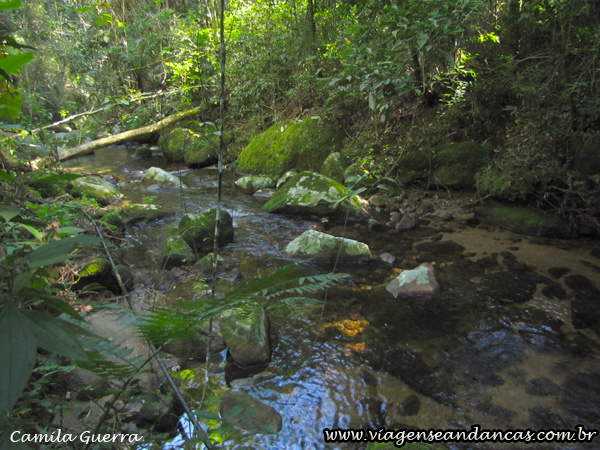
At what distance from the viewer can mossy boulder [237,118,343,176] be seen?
8.01 m

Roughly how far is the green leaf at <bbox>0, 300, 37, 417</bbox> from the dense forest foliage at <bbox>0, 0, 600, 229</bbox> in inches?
106

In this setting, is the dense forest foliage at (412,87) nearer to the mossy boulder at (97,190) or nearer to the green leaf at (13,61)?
the mossy boulder at (97,190)

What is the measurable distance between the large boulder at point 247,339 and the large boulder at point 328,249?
162 centimetres

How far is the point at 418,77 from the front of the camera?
6.70 m

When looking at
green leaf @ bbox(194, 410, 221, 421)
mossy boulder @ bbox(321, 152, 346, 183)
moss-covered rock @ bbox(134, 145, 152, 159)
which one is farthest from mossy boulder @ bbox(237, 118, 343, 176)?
green leaf @ bbox(194, 410, 221, 421)

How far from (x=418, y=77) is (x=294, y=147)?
3.07m

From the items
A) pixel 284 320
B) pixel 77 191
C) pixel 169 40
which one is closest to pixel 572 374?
pixel 284 320

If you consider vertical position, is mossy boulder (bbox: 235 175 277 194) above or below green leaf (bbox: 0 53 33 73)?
below

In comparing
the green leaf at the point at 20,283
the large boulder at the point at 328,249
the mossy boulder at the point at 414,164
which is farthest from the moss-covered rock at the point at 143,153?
the green leaf at the point at 20,283

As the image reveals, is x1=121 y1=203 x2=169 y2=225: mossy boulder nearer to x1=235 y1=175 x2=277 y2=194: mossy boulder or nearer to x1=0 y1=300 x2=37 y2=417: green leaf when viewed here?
x1=235 y1=175 x2=277 y2=194: mossy boulder

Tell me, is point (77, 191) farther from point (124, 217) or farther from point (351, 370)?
point (351, 370)

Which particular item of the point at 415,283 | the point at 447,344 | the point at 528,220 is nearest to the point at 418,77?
the point at 528,220

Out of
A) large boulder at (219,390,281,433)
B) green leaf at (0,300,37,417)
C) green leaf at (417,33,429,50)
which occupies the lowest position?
large boulder at (219,390,281,433)

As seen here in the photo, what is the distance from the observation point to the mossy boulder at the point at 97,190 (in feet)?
20.8
